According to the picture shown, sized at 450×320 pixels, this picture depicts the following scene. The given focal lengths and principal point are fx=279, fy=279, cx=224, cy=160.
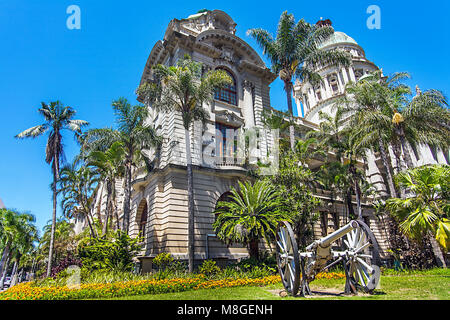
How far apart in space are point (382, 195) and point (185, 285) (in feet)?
104

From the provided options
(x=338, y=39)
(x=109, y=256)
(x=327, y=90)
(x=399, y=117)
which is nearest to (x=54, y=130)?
(x=109, y=256)

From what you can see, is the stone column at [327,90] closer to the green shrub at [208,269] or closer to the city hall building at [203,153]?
the city hall building at [203,153]

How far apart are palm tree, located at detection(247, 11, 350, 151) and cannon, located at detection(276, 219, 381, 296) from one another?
12.8 meters

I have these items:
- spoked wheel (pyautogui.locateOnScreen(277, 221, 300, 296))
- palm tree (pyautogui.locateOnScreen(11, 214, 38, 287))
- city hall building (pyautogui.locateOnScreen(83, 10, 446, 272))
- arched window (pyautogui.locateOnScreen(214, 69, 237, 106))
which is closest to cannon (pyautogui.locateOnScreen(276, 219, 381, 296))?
spoked wheel (pyautogui.locateOnScreen(277, 221, 300, 296))

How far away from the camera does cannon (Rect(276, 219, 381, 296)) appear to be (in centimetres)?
865

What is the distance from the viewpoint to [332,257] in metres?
9.52

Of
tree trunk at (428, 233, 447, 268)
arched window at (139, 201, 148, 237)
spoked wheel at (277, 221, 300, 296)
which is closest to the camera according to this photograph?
spoked wheel at (277, 221, 300, 296)

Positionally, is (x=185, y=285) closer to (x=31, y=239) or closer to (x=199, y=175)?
(x=199, y=175)

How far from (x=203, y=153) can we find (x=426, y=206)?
15.5 metres

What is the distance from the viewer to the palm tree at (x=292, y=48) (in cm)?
2217

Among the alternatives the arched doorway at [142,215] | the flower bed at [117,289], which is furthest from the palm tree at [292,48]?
the arched doorway at [142,215]

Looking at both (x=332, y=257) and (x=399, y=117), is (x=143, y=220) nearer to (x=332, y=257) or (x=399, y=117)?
(x=332, y=257)

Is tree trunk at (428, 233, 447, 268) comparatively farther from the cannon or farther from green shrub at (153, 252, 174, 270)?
green shrub at (153, 252, 174, 270)

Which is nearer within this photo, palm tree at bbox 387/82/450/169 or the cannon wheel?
the cannon wheel
